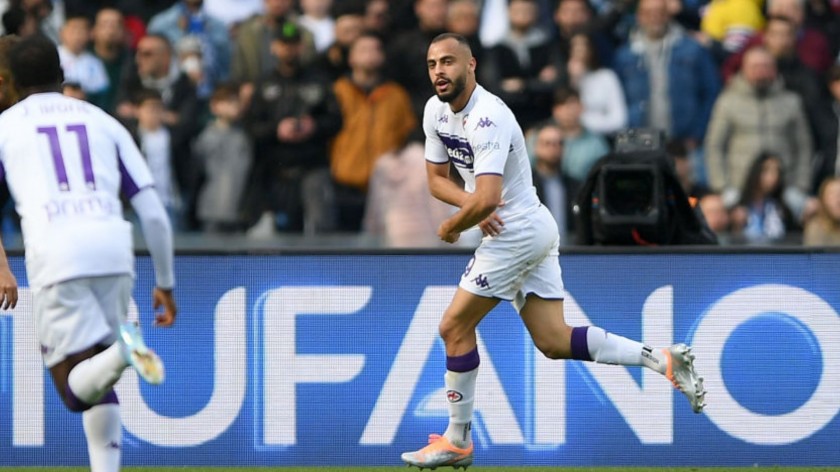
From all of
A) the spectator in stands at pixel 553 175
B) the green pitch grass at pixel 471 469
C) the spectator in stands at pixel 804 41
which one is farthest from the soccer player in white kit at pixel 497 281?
the spectator in stands at pixel 804 41

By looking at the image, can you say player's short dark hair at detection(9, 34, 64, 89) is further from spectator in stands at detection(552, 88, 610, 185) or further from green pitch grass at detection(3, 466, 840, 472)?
spectator in stands at detection(552, 88, 610, 185)

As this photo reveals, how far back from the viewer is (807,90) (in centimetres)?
1293

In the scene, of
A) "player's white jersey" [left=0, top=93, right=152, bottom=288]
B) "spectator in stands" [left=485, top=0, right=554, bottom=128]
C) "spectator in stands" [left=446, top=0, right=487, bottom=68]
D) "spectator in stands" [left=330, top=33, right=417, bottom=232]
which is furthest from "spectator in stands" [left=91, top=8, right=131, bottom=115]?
"player's white jersey" [left=0, top=93, right=152, bottom=288]

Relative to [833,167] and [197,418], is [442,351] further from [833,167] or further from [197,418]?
[833,167]

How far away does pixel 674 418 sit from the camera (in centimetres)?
870

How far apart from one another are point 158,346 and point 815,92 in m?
6.33

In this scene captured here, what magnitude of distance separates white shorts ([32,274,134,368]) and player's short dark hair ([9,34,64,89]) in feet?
2.67

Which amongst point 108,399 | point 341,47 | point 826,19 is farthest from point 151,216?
point 826,19

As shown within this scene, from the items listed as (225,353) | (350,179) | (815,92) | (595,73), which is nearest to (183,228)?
(350,179)

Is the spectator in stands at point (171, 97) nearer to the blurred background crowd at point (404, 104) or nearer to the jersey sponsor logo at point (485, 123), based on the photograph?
the blurred background crowd at point (404, 104)

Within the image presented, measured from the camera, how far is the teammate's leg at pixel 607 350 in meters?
7.99

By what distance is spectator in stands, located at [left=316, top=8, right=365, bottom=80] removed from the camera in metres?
13.0

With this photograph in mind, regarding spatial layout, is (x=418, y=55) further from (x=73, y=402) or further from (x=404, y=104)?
(x=73, y=402)

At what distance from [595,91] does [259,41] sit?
2731mm
